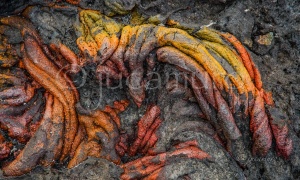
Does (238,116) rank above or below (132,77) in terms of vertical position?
below

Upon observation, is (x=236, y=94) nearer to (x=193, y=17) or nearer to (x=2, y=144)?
(x=193, y=17)

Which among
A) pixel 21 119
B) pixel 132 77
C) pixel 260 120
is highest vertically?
pixel 132 77

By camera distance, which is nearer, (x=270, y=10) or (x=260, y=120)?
(x=260, y=120)

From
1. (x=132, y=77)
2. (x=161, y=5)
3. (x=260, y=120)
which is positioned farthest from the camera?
(x=161, y=5)

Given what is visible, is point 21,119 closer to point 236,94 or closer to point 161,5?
point 161,5

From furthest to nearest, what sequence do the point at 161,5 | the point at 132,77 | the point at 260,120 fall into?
the point at 161,5
the point at 132,77
the point at 260,120

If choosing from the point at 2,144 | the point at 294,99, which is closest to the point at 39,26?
the point at 2,144
